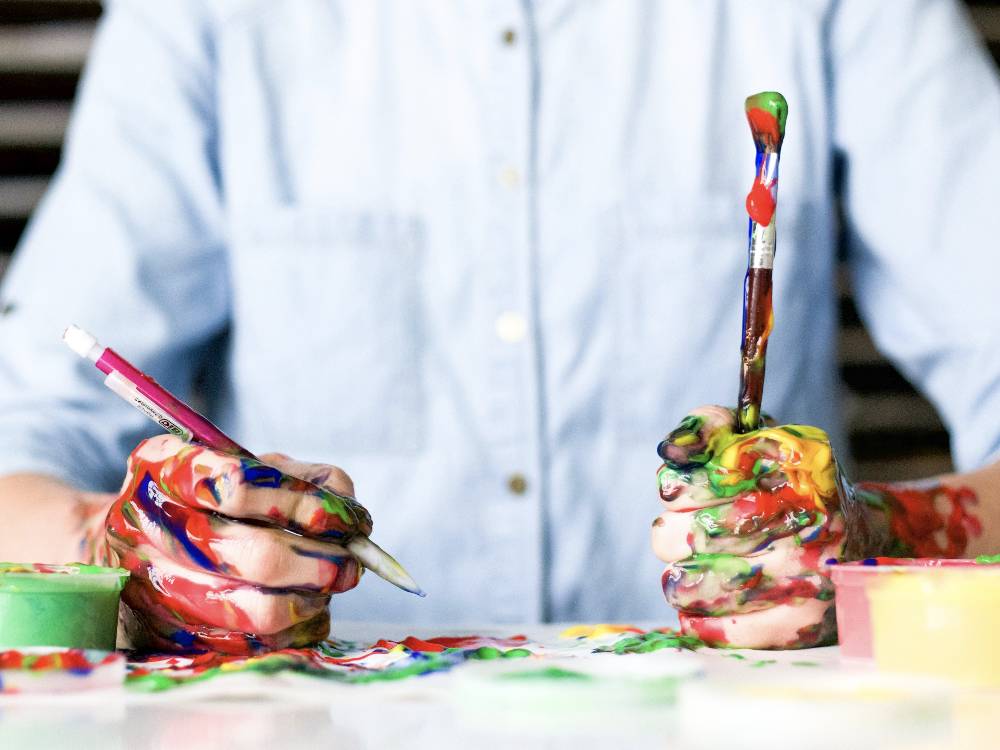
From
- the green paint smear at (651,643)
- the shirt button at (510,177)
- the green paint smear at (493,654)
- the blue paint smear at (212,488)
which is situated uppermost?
the shirt button at (510,177)

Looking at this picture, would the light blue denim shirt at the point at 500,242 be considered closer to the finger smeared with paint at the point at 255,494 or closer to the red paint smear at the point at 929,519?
the red paint smear at the point at 929,519

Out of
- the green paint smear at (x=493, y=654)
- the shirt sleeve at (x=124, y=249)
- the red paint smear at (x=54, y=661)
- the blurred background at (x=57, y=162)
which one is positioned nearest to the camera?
the red paint smear at (x=54, y=661)

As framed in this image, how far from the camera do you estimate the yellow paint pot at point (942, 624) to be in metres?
0.69

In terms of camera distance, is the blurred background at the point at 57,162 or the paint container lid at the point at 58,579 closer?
the paint container lid at the point at 58,579

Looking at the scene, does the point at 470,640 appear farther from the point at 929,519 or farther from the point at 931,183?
the point at 931,183

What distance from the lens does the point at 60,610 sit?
0.78m

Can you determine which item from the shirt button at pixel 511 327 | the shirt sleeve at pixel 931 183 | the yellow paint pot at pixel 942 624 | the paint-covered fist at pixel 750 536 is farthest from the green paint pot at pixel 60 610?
the shirt sleeve at pixel 931 183

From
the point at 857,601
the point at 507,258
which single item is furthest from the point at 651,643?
the point at 507,258

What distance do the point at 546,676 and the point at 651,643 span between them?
24 centimetres

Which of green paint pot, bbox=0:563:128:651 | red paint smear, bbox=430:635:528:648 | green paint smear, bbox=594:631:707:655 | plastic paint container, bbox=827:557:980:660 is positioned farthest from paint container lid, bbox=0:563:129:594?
plastic paint container, bbox=827:557:980:660

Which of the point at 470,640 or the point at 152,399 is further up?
the point at 152,399

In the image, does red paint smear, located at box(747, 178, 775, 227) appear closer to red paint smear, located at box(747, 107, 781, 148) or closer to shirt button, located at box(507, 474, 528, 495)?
red paint smear, located at box(747, 107, 781, 148)

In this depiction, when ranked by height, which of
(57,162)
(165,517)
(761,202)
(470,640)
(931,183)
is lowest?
(470,640)

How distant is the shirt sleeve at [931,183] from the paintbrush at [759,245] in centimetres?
65
